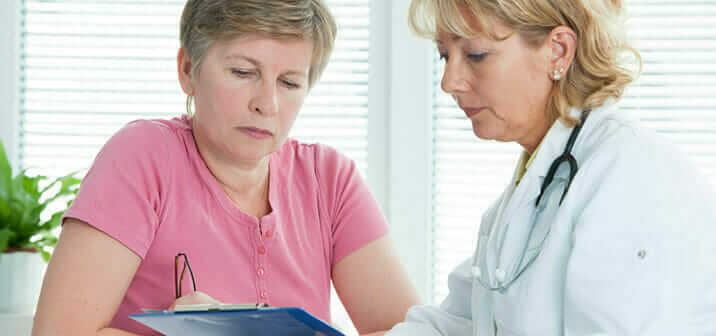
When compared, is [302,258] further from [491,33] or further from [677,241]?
[677,241]

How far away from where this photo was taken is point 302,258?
1.45m

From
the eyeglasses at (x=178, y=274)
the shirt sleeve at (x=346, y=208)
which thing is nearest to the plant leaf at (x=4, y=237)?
the eyeglasses at (x=178, y=274)

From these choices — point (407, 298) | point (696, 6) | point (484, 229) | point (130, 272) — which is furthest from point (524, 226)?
point (696, 6)

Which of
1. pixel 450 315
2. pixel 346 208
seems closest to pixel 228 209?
pixel 346 208

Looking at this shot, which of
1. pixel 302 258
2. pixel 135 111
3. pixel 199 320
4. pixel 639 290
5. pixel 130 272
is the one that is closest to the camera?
pixel 639 290

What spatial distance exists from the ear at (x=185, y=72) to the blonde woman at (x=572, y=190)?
488 mm

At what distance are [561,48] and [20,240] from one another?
182 centimetres

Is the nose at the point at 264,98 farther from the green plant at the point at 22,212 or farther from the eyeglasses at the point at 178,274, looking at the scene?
the green plant at the point at 22,212

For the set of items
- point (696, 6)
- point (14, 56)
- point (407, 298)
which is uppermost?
point (696, 6)

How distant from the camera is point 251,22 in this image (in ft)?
4.14

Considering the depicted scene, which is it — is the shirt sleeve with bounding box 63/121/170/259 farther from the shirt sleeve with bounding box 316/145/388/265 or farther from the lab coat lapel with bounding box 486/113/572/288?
the lab coat lapel with bounding box 486/113/572/288

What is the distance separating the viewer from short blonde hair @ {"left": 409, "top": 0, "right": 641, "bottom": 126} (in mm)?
1036

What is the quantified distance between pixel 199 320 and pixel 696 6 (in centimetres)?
206

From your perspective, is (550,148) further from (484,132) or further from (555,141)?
(484,132)
